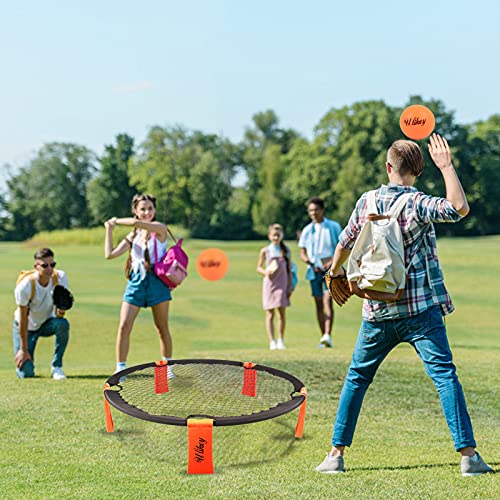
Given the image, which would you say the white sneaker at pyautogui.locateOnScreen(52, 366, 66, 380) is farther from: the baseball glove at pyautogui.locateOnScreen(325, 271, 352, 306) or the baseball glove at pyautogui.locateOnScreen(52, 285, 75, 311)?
the baseball glove at pyautogui.locateOnScreen(325, 271, 352, 306)

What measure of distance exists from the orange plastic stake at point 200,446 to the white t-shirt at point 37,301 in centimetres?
358

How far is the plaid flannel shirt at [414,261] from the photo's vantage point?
3.79 metres

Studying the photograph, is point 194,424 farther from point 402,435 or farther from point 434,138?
point 434,138

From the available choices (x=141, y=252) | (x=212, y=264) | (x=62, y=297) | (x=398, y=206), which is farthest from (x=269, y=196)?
(x=398, y=206)

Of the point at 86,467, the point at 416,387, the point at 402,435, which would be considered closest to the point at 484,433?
the point at 402,435

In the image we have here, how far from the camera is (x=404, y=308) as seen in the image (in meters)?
3.82

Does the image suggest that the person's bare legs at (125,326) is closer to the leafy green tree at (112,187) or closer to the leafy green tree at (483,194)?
the leafy green tree at (112,187)

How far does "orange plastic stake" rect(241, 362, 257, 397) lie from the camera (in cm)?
562

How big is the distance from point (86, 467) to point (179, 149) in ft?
202

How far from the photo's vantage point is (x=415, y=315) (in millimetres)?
3822

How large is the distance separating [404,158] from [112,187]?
221 ft

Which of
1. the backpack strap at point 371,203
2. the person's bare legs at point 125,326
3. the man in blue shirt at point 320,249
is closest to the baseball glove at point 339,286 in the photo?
the backpack strap at point 371,203

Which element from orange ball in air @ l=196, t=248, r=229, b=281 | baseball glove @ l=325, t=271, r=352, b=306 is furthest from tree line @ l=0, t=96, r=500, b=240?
baseball glove @ l=325, t=271, r=352, b=306

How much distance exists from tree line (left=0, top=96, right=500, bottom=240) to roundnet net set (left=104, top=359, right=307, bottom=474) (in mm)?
53354
